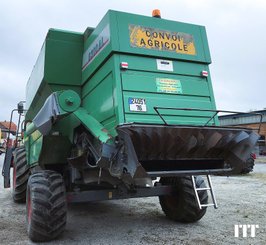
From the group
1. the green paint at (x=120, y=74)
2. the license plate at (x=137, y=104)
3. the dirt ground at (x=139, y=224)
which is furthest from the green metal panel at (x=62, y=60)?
the dirt ground at (x=139, y=224)

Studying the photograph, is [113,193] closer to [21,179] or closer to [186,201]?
[186,201]

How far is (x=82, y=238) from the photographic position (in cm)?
473

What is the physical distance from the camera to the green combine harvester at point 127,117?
3.91 m

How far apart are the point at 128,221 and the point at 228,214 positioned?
196cm

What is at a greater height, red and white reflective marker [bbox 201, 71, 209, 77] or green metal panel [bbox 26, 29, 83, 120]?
green metal panel [bbox 26, 29, 83, 120]

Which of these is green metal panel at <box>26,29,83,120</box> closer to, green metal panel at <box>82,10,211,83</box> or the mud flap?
green metal panel at <box>82,10,211,83</box>

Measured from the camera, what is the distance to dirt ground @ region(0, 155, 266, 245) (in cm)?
467

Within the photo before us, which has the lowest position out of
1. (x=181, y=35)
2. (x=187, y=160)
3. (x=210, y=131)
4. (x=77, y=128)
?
(x=187, y=160)

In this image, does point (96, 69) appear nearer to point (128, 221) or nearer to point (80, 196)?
point (80, 196)

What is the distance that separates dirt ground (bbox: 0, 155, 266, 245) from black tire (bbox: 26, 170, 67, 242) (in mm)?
195

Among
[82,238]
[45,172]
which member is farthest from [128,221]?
[45,172]

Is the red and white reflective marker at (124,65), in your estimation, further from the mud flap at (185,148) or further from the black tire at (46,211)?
the black tire at (46,211)

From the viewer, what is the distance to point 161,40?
183 inches

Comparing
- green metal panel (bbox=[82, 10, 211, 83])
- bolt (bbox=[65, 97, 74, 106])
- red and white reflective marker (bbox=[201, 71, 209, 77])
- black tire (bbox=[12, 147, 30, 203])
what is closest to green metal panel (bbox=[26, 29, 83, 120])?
green metal panel (bbox=[82, 10, 211, 83])
